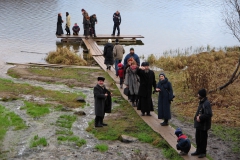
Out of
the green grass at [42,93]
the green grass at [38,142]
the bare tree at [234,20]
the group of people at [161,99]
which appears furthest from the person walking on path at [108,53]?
the green grass at [38,142]

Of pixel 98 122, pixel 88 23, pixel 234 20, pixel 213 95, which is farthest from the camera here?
pixel 88 23

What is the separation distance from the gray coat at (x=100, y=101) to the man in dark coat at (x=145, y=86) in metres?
1.18

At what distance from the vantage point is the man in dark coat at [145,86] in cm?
1167

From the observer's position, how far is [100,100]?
1094 cm

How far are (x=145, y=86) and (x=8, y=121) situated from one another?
380 centimetres

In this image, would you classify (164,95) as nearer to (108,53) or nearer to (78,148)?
(78,148)

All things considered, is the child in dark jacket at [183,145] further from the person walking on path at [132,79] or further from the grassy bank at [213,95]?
the person walking on path at [132,79]

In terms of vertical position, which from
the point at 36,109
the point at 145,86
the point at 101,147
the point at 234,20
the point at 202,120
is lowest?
the point at 101,147

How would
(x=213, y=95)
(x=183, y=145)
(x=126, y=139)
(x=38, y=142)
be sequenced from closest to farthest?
(x=183, y=145), (x=38, y=142), (x=126, y=139), (x=213, y=95)

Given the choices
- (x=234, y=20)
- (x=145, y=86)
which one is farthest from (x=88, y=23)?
(x=145, y=86)

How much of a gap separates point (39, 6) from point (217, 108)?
3008cm

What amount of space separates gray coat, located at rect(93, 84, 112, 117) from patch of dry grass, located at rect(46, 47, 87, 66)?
1094 cm

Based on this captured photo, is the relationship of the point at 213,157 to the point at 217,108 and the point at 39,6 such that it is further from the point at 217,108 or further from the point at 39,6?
the point at 39,6

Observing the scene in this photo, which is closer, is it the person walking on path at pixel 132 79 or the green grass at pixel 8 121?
the green grass at pixel 8 121
